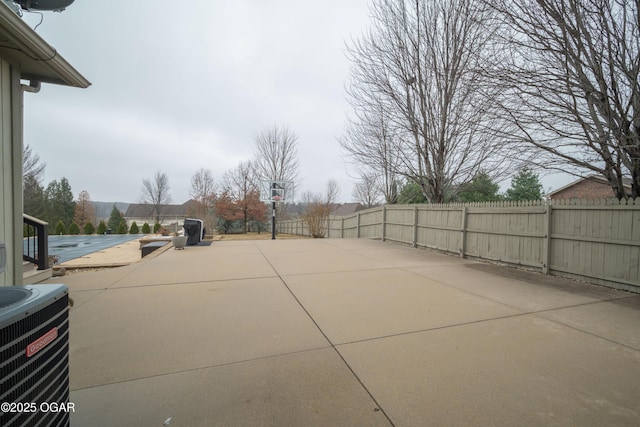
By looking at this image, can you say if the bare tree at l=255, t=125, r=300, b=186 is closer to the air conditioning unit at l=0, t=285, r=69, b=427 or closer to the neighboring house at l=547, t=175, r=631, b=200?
the neighboring house at l=547, t=175, r=631, b=200

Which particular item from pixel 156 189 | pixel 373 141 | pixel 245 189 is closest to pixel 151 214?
pixel 156 189

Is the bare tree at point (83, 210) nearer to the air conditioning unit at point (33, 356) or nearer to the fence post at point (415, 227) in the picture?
the fence post at point (415, 227)

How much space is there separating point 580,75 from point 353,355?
5.82 m

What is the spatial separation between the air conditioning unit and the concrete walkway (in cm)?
62

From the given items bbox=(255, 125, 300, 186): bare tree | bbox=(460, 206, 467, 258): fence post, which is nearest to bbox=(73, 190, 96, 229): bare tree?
bbox=(255, 125, 300, 186): bare tree

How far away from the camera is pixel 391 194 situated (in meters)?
21.0

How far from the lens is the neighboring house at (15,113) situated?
2879 mm

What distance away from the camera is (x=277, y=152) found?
990 inches

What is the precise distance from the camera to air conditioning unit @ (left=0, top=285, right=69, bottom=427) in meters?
0.94

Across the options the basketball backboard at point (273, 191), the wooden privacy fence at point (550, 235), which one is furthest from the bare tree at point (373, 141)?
the basketball backboard at point (273, 191)

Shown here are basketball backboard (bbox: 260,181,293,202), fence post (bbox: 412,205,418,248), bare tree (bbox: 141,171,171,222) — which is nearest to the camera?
fence post (bbox: 412,205,418,248)

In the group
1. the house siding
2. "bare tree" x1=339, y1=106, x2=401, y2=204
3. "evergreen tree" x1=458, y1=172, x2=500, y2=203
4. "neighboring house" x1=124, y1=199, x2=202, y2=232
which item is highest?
"bare tree" x1=339, y1=106, x2=401, y2=204

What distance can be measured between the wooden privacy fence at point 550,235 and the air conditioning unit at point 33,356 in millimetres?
6988

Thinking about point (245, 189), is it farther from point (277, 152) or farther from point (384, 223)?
point (384, 223)
